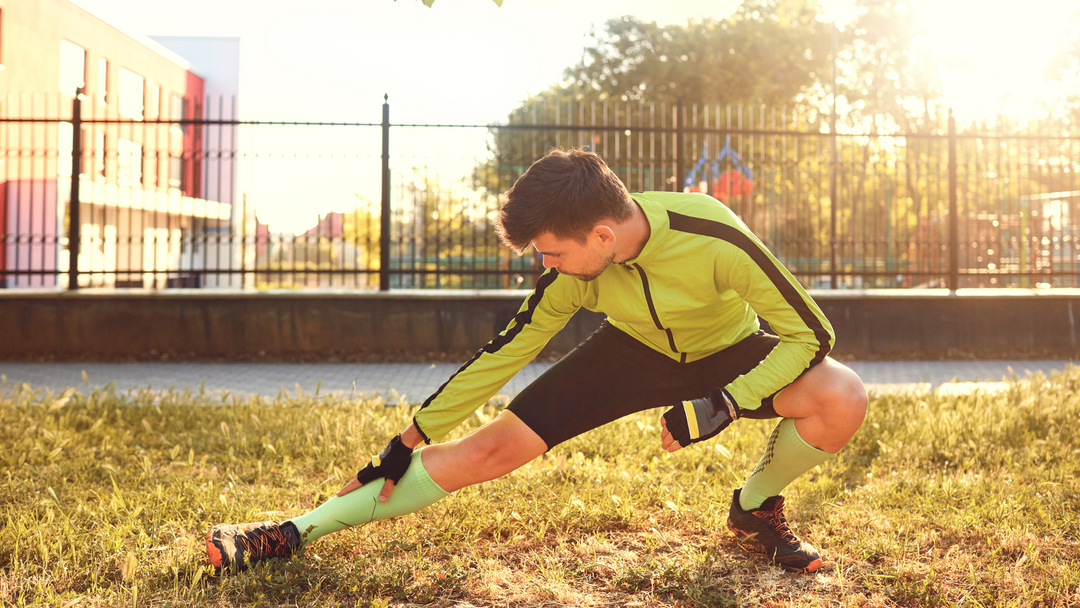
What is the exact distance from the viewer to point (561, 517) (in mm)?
3334

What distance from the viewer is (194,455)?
4.38 m

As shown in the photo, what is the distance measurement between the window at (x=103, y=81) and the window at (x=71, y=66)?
0.76 m

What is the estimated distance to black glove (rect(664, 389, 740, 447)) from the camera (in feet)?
7.80

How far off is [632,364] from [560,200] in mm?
758

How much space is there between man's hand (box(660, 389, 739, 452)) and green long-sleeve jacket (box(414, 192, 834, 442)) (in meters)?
0.10

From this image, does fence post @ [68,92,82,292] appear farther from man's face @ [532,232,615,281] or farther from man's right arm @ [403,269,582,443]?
man's face @ [532,232,615,281]

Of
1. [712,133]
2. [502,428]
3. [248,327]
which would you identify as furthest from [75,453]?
[712,133]

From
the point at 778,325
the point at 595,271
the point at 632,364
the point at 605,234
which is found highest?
the point at 605,234

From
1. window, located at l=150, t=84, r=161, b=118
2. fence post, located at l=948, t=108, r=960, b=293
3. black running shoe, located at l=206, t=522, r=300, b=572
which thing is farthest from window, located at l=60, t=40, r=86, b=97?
black running shoe, located at l=206, t=522, r=300, b=572

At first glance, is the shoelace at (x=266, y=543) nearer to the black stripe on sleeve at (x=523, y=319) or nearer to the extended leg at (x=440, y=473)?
the extended leg at (x=440, y=473)

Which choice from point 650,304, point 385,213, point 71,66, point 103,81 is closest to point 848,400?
point 650,304

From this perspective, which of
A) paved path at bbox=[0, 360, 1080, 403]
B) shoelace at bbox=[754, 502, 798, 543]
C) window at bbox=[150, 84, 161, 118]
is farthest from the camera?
window at bbox=[150, 84, 161, 118]

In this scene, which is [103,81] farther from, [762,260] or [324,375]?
[762,260]

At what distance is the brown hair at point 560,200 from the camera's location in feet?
8.16
